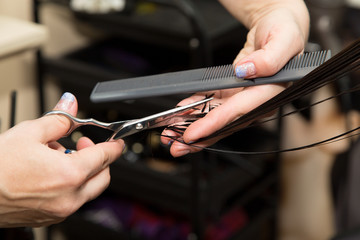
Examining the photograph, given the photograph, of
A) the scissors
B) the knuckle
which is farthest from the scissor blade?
the knuckle

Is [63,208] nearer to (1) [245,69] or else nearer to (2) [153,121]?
(2) [153,121]

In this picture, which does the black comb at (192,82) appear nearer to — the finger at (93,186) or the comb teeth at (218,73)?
the comb teeth at (218,73)

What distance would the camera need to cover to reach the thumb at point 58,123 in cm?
64

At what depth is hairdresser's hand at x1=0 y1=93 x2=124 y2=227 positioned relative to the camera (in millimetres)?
607

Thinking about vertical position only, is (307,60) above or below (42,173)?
above

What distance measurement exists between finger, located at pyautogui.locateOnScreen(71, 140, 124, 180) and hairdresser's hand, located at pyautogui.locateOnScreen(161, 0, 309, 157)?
0.08 meters

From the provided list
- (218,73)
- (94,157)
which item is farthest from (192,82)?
(94,157)

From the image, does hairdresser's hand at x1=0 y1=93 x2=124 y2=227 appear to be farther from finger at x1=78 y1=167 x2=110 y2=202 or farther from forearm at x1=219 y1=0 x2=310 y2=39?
forearm at x1=219 y1=0 x2=310 y2=39

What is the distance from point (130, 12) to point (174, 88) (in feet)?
2.52

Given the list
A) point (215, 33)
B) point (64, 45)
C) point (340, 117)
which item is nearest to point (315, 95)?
point (340, 117)

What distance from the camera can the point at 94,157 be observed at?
25.4 inches

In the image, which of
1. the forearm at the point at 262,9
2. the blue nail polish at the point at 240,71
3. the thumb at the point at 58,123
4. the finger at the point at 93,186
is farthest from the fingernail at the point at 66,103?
the forearm at the point at 262,9

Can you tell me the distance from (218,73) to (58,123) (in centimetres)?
23

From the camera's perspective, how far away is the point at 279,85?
0.72m
